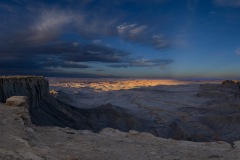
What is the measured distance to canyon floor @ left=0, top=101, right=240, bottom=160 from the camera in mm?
8562

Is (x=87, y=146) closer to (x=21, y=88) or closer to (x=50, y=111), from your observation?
(x=21, y=88)

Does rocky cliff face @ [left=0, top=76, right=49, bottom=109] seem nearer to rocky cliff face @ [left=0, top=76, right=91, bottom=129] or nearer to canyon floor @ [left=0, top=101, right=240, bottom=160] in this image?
rocky cliff face @ [left=0, top=76, right=91, bottom=129]

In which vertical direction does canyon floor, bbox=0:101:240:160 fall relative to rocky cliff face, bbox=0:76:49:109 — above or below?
below

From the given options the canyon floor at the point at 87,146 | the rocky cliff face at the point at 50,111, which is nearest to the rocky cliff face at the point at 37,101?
the rocky cliff face at the point at 50,111

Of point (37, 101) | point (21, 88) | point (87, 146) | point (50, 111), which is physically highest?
point (21, 88)

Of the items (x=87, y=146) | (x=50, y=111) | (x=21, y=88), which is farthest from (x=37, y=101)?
(x=87, y=146)

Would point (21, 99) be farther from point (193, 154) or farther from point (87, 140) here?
point (193, 154)

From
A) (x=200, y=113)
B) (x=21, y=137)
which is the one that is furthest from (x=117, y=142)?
(x=200, y=113)

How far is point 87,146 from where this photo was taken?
10.2m

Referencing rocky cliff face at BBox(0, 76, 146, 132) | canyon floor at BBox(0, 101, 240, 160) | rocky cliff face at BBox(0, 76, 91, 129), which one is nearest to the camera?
canyon floor at BBox(0, 101, 240, 160)

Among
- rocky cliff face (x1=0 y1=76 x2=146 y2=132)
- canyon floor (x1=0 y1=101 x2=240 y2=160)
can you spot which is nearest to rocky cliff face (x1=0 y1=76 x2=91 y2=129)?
rocky cliff face (x1=0 y1=76 x2=146 y2=132)

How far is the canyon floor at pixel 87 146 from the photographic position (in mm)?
8562

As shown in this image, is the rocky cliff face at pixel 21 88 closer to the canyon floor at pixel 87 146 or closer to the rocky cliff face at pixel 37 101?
the rocky cliff face at pixel 37 101

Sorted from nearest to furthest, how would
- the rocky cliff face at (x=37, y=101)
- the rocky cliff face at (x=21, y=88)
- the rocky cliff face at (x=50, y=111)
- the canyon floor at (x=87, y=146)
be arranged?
the canyon floor at (x=87, y=146) → the rocky cliff face at (x=21, y=88) → the rocky cliff face at (x=37, y=101) → the rocky cliff face at (x=50, y=111)
